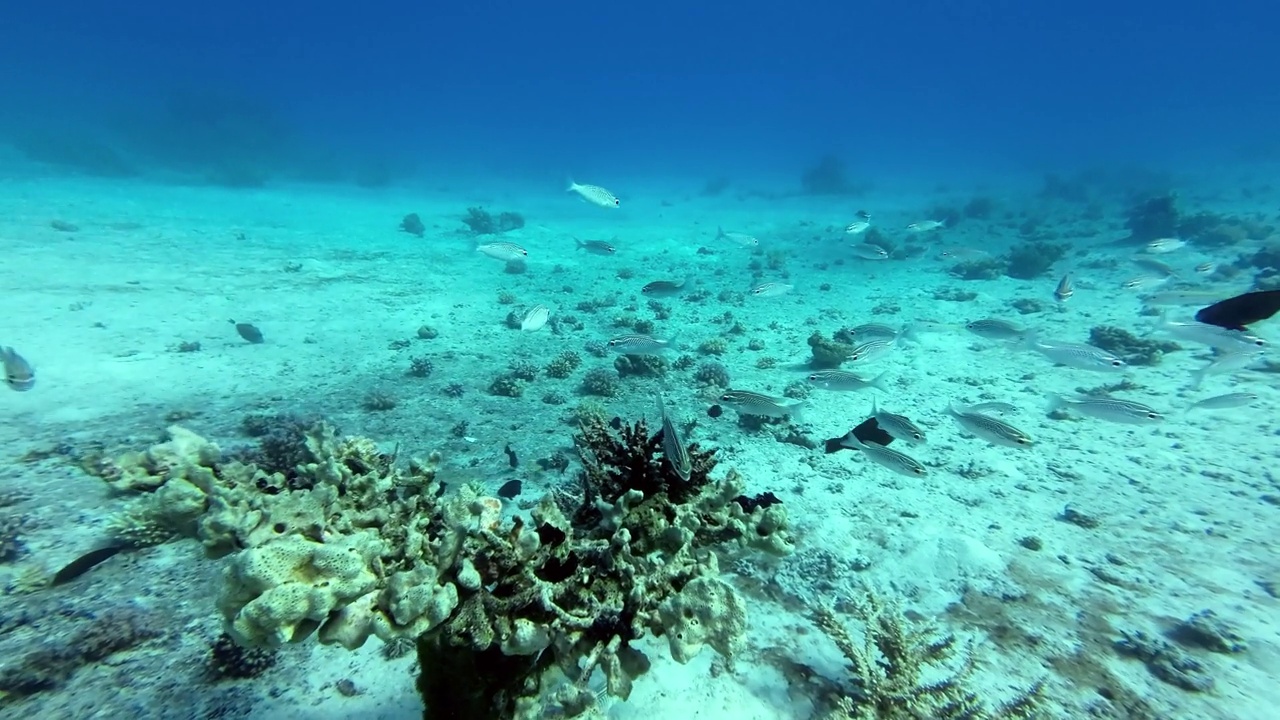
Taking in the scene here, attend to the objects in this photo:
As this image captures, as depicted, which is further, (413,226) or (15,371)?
(413,226)

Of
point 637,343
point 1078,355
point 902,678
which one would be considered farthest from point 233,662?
point 1078,355

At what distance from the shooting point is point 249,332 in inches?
437

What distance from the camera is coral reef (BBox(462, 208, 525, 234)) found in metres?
28.9

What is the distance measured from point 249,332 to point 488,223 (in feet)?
64.0

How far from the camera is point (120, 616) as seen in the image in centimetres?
420

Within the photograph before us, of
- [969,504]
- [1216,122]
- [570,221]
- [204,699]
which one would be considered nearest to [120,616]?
[204,699]

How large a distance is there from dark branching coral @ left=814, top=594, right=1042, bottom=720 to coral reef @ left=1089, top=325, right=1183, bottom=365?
11.1 m

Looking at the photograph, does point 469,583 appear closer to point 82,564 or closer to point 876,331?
point 82,564

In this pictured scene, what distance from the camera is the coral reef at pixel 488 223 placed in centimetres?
2892

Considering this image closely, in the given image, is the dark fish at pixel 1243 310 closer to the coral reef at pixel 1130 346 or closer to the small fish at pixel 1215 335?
the small fish at pixel 1215 335

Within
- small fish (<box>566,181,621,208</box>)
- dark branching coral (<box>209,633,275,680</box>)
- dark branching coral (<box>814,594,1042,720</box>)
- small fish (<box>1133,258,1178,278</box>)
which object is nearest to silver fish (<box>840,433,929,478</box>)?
dark branching coral (<box>814,594,1042,720</box>)

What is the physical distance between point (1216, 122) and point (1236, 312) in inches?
5363

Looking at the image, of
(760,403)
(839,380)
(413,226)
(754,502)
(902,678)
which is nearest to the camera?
(754,502)

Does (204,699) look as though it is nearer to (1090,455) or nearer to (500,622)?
(500,622)
